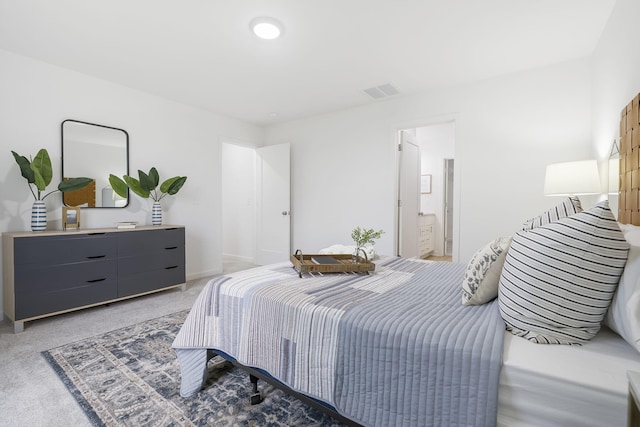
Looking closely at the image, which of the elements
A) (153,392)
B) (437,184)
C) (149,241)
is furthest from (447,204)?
(153,392)

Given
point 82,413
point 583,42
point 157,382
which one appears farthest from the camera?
point 583,42

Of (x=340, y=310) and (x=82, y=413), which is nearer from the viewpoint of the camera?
(x=340, y=310)

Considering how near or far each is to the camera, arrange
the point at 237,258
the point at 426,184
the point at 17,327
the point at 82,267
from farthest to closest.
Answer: the point at 426,184 < the point at 237,258 < the point at 82,267 < the point at 17,327

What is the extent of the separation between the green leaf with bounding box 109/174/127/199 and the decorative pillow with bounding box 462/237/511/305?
374cm

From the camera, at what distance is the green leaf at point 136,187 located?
136 inches

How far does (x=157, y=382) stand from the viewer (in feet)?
5.92

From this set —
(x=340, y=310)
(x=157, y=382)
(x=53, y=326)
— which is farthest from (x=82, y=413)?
(x=53, y=326)

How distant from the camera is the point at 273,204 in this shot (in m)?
5.17

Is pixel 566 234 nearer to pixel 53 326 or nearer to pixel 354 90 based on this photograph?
pixel 354 90

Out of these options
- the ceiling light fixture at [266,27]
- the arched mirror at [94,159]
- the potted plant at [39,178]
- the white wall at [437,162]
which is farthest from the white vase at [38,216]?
the white wall at [437,162]

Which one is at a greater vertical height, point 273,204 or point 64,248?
point 273,204

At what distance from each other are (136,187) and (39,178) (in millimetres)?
886

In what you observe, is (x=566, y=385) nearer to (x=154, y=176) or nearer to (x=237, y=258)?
(x=154, y=176)

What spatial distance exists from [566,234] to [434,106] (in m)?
3.10
